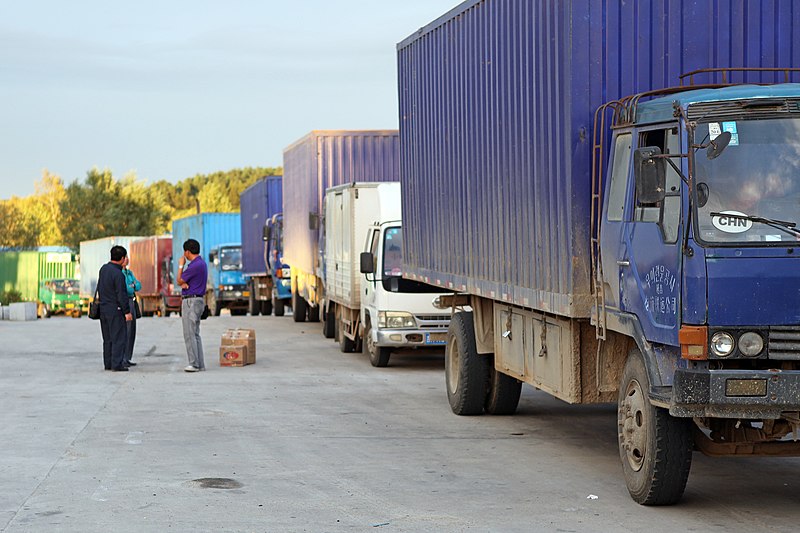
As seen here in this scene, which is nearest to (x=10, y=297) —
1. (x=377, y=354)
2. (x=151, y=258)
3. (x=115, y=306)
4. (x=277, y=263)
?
(x=151, y=258)

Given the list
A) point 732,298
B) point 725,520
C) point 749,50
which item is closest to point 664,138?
point 732,298

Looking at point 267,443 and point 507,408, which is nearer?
point 267,443

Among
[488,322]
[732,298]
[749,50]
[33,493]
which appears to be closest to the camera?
[732,298]

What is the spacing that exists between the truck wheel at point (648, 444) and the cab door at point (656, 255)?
18.0 inches

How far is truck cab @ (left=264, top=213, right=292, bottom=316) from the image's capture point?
114 feet

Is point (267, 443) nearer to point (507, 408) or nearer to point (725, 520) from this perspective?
point (507, 408)

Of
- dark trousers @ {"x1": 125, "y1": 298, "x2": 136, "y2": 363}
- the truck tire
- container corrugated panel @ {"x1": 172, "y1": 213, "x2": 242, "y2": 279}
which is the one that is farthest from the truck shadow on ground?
container corrugated panel @ {"x1": 172, "y1": 213, "x2": 242, "y2": 279}

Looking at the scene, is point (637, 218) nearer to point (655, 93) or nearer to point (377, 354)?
point (655, 93)

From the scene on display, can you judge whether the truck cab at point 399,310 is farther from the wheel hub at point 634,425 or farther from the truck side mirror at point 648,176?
the truck side mirror at point 648,176

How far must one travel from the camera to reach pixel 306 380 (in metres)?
17.3

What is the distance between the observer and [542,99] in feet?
33.1

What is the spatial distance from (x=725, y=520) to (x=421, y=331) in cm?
1017

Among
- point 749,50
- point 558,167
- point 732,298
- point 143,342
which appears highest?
point 749,50

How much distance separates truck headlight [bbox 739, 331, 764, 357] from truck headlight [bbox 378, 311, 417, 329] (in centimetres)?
1070
